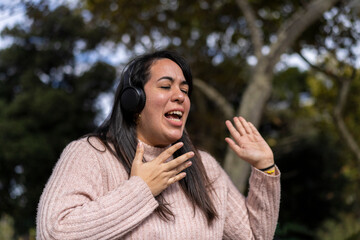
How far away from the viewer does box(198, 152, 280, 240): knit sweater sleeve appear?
6.59 feet

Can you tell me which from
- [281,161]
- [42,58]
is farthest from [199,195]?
[42,58]

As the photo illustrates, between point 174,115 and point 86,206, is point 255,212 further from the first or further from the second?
point 86,206

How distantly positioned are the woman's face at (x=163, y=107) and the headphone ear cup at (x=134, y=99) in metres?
0.03

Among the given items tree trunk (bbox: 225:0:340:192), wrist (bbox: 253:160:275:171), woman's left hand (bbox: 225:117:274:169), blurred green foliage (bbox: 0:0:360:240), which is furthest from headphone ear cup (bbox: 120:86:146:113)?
tree trunk (bbox: 225:0:340:192)

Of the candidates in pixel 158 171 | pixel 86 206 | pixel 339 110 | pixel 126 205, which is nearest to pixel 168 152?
pixel 158 171

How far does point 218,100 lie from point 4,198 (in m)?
9.76

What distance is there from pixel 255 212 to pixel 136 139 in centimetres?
72

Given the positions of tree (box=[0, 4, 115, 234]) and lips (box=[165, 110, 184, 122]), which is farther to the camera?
tree (box=[0, 4, 115, 234])

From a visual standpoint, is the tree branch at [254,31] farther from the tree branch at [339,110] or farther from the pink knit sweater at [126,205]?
the pink knit sweater at [126,205]

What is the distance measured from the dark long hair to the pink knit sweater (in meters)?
0.04

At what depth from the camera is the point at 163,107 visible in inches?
73.7

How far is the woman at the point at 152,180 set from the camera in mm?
1582

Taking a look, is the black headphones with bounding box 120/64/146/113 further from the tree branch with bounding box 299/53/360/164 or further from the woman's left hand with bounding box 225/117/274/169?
the tree branch with bounding box 299/53/360/164

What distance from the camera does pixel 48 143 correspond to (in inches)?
563
